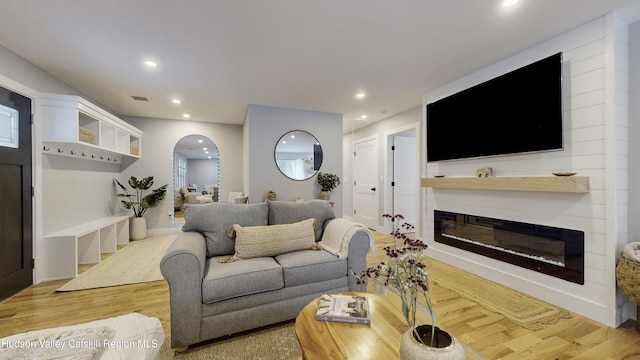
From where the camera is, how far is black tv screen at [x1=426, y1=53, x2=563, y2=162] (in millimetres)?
2279

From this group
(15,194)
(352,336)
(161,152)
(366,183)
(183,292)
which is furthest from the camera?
(366,183)

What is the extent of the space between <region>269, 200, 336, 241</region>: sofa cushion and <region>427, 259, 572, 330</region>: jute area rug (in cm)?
144

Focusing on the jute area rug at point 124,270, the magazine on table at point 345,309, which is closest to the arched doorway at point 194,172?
the jute area rug at point 124,270

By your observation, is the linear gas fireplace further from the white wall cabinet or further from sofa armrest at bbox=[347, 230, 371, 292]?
the white wall cabinet

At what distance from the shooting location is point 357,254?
2195 millimetres

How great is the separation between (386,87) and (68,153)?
4.35m

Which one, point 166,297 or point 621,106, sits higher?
point 621,106

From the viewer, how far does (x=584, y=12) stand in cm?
196

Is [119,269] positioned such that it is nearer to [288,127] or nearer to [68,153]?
[68,153]

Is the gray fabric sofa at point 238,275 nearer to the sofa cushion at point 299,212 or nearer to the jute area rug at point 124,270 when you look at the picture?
the sofa cushion at point 299,212

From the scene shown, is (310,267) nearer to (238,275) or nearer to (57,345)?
(238,275)

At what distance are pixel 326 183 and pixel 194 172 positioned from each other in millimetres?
3033

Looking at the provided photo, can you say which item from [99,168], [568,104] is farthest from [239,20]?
[99,168]

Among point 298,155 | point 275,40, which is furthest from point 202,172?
point 275,40
